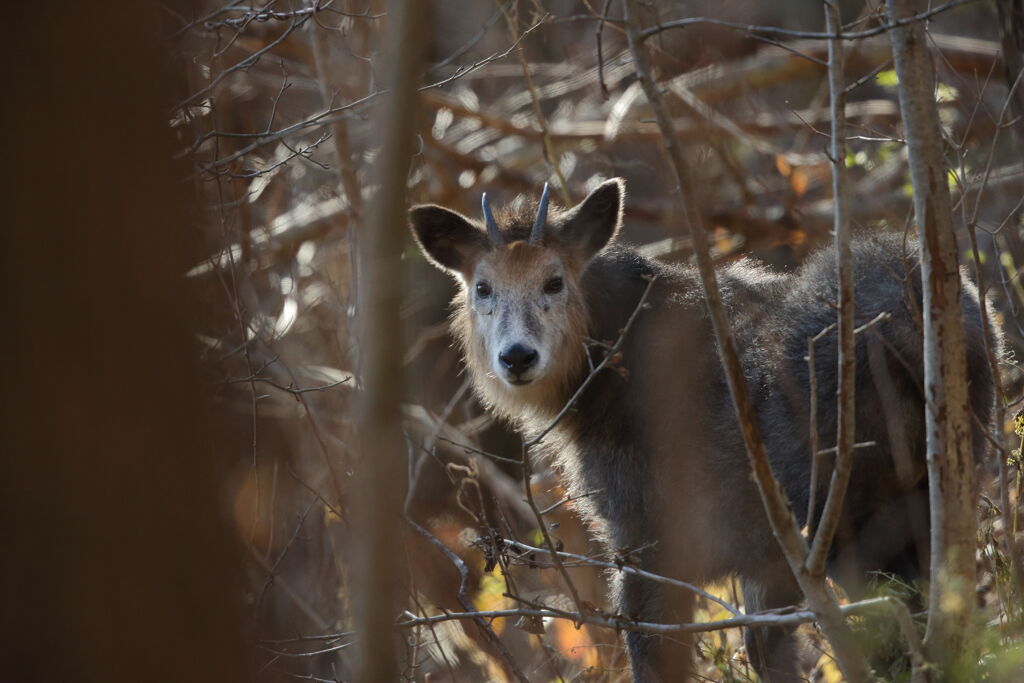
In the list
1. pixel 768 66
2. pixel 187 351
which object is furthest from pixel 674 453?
pixel 768 66

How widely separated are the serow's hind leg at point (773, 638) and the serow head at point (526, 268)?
149 centimetres

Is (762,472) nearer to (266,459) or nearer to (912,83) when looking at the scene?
(912,83)

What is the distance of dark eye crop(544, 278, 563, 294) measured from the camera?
5.41 metres

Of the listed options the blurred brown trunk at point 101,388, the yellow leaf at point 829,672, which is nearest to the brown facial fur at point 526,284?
the yellow leaf at point 829,672

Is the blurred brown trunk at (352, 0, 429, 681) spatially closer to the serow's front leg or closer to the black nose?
the black nose

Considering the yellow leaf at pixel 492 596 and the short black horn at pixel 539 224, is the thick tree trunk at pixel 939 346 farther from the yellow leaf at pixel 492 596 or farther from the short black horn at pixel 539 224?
the yellow leaf at pixel 492 596

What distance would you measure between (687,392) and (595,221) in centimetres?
118

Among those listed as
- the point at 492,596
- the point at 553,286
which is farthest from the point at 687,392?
the point at 492,596

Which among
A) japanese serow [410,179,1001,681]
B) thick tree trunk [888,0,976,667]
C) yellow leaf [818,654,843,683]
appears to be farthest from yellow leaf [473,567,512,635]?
thick tree trunk [888,0,976,667]

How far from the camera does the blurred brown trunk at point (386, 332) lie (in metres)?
1.98

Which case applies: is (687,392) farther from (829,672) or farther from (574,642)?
(574,642)

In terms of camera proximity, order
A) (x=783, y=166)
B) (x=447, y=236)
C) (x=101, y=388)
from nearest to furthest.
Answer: (x=101, y=388) → (x=447, y=236) → (x=783, y=166)

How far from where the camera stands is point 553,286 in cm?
543

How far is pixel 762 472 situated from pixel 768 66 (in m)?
8.17
